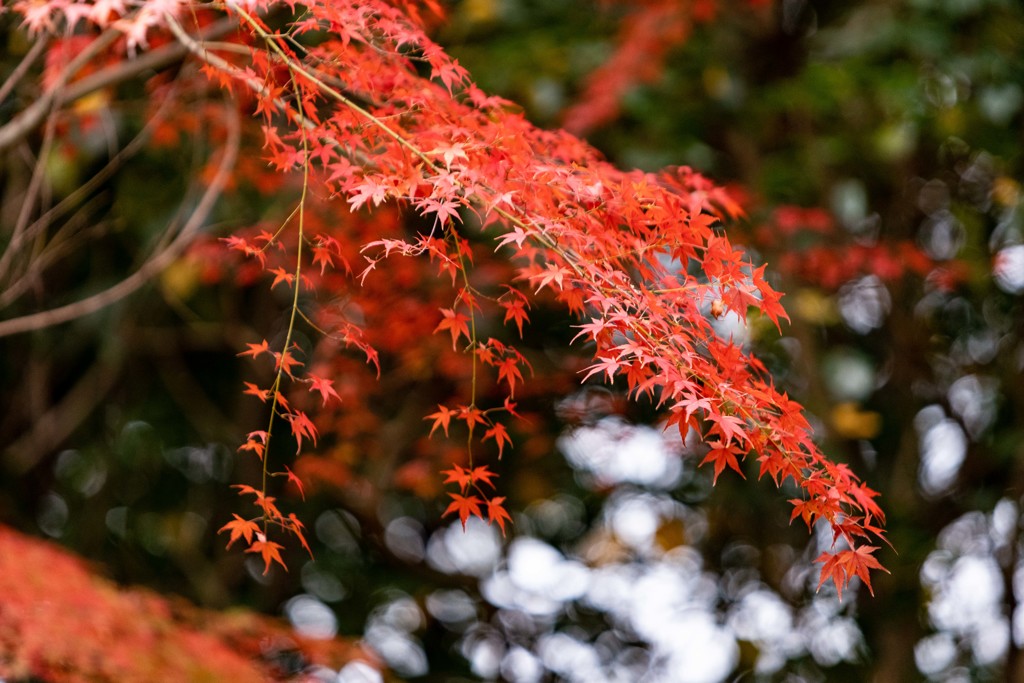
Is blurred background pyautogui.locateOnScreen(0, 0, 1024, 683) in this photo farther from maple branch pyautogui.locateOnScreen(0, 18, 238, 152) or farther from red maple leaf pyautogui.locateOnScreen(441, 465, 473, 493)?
red maple leaf pyautogui.locateOnScreen(441, 465, 473, 493)

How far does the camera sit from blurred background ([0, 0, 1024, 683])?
431cm

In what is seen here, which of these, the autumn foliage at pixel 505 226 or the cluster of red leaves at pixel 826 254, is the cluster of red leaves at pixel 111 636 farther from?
the cluster of red leaves at pixel 826 254

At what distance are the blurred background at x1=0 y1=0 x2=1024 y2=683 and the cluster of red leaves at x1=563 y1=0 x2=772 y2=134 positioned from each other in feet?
0.06

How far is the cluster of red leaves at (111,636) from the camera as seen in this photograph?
3.09 m

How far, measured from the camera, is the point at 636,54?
13.7 feet

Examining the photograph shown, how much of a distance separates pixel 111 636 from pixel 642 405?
2.64 meters

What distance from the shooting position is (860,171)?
17.3ft

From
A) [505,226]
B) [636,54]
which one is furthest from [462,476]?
[636,54]

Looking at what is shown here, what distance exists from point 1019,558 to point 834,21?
8.77 ft

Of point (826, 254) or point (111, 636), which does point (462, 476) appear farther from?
point (826, 254)

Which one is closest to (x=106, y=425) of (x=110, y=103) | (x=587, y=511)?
(x=110, y=103)

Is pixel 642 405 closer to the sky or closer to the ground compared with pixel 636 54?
closer to the ground

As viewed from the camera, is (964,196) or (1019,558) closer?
(1019,558)

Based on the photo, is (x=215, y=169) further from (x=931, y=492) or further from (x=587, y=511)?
(x=931, y=492)
